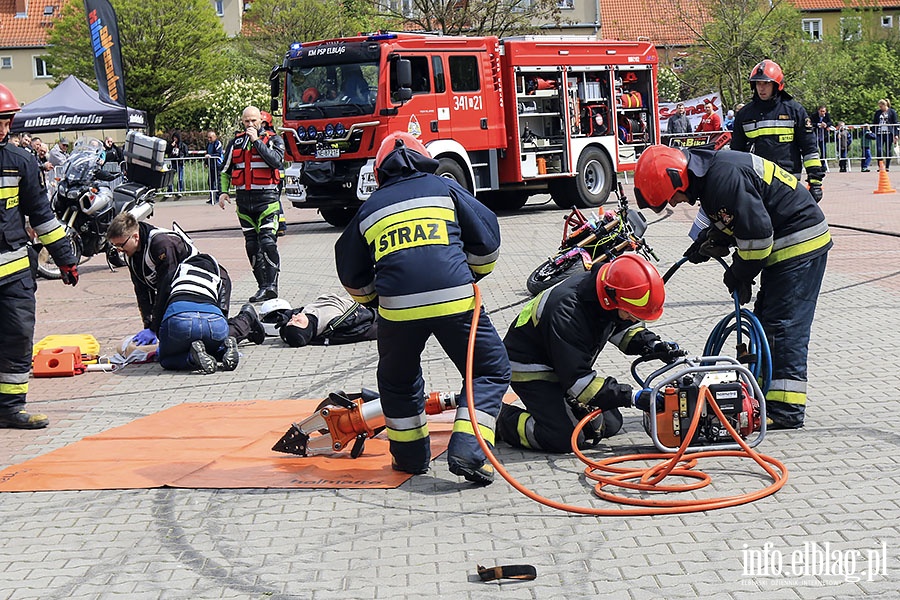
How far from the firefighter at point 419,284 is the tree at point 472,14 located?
25982 mm

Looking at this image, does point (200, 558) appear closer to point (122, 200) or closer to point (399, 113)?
point (122, 200)

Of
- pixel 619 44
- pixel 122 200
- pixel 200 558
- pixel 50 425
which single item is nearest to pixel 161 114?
pixel 619 44

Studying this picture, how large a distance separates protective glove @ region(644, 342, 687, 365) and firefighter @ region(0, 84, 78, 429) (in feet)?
13.3

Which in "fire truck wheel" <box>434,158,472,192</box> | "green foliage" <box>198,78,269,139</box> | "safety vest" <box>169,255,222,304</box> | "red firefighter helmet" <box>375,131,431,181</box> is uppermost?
"green foliage" <box>198,78,269,139</box>

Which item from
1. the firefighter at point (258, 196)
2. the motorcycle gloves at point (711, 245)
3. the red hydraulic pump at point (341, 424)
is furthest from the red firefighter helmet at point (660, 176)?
the firefighter at point (258, 196)

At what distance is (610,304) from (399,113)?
12608 millimetres

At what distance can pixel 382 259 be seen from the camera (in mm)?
5789


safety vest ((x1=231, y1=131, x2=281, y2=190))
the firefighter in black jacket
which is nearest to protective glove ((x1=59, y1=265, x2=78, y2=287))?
the firefighter in black jacket

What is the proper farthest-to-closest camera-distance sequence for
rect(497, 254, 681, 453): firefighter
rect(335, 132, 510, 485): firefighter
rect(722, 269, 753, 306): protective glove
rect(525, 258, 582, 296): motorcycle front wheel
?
rect(525, 258, 582, 296): motorcycle front wheel → rect(722, 269, 753, 306): protective glove → rect(497, 254, 681, 453): firefighter → rect(335, 132, 510, 485): firefighter

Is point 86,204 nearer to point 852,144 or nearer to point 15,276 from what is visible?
point 15,276

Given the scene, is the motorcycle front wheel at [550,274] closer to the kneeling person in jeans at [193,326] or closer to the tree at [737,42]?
the kneeling person in jeans at [193,326]

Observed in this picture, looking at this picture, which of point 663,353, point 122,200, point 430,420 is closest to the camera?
point 663,353

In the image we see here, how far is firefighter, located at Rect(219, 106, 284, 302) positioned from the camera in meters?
11.8

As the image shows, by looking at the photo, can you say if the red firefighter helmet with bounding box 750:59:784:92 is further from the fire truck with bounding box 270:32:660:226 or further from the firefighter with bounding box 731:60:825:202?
the fire truck with bounding box 270:32:660:226
